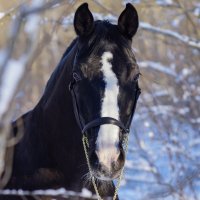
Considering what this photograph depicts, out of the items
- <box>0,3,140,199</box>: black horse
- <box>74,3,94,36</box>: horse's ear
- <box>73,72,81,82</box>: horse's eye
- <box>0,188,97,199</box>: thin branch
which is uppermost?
<box>74,3,94,36</box>: horse's ear

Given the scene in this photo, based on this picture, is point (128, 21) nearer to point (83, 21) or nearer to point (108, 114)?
point (83, 21)

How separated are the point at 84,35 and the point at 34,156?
2.39 feet

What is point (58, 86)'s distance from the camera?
3.18 metres

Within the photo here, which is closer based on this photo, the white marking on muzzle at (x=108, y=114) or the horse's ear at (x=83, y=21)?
the white marking on muzzle at (x=108, y=114)

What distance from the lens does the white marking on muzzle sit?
259 centimetres

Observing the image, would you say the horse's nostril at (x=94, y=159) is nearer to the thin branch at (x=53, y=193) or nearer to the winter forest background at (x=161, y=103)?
the thin branch at (x=53, y=193)

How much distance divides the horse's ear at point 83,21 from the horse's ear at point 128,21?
0.17m

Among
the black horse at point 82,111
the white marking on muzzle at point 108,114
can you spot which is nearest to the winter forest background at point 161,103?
the black horse at point 82,111

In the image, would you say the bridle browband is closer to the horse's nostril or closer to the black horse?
the black horse

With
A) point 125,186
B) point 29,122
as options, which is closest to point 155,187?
point 125,186

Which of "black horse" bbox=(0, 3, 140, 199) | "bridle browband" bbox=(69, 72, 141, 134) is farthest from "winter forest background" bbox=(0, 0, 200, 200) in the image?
"bridle browband" bbox=(69, 72, 141, 134)

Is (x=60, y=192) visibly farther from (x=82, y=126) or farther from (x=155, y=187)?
(x=155, y=187)

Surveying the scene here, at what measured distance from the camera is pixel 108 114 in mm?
2725

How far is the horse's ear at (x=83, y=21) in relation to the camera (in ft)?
10.2
